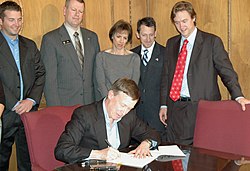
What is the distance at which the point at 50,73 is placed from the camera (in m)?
3.85

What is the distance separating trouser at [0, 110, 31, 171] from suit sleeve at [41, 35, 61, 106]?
361 mm

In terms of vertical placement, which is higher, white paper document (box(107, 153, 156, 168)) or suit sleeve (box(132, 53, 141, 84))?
suit sleeve (box(132, 53, 141, 84))

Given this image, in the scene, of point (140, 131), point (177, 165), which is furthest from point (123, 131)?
point (177, 165)

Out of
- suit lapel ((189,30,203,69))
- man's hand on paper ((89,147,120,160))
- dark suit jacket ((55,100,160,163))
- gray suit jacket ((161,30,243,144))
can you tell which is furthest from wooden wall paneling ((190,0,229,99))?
man's hand on paper ((89,147,120,160))

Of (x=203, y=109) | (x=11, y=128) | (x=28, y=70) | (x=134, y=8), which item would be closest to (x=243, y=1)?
(x=134, y=8)

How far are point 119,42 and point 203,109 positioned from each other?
1294mm

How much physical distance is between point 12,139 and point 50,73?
2.19 ft

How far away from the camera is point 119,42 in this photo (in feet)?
13.2

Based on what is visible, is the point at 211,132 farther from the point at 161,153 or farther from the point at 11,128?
the point at 11,128

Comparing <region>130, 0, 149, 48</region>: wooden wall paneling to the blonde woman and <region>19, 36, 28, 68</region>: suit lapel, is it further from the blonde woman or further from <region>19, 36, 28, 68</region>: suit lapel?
<region>19, 36, 28, 68</region>: suit lapel

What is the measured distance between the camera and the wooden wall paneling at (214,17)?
462cm

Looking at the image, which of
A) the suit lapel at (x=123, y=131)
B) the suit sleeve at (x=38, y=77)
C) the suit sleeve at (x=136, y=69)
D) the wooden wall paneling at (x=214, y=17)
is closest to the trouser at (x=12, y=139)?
the suit sleeve at (x=38, y=77)

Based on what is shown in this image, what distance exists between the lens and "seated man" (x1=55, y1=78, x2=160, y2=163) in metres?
2.54

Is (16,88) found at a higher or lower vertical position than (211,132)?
higher
